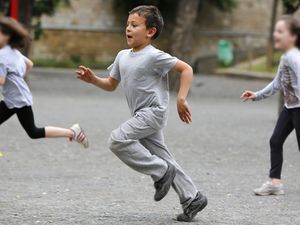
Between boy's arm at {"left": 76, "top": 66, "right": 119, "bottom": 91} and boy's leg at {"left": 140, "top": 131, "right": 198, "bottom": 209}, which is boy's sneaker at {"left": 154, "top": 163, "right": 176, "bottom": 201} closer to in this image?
boy's leg at {"left": 140, "top": 131, "right": 198, "bottom": 209}

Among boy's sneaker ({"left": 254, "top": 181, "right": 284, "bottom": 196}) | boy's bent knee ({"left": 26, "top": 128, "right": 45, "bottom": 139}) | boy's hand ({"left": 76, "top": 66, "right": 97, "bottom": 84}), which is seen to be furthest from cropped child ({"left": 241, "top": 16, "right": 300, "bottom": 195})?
boy's bent knee ({"left": 26, "top": 128, "right": 45, "bottom": 139})

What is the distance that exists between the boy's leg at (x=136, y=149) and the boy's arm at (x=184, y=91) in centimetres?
32

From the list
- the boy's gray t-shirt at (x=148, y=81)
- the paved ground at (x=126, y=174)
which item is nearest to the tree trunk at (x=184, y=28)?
the paved ground at (x=126, y=174)

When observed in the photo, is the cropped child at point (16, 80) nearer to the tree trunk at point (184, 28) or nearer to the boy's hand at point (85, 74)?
the boy's hand at point (85, 74)

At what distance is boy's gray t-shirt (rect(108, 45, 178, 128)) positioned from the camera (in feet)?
20.6

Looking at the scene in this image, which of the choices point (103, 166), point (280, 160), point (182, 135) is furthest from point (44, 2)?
point (280, 160)

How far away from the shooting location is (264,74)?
33.0 meters

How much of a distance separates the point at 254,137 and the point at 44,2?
1999 cm

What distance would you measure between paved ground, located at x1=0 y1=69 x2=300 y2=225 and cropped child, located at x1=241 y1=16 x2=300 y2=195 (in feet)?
0.85

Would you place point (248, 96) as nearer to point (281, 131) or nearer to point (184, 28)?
point (281, 131)

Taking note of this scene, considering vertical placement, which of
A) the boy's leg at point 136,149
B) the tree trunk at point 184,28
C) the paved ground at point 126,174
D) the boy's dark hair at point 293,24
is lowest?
the tree trunk at point 184,28

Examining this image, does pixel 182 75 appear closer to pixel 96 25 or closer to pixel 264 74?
pixel 264 74

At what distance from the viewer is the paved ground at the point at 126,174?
6.64 m

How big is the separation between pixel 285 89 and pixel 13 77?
2.45 metres
